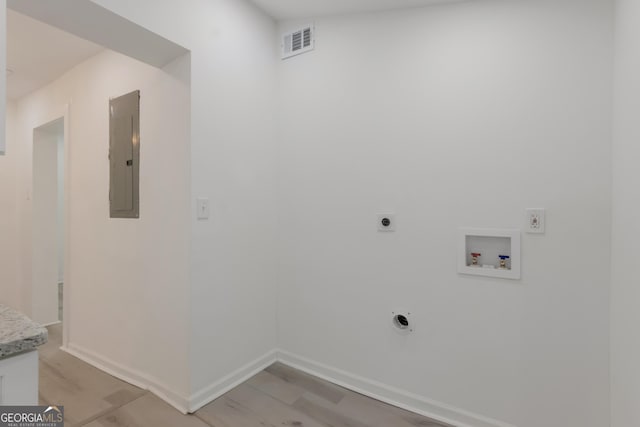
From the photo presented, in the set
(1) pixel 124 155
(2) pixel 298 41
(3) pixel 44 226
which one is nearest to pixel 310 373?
(1) pixel 124 155

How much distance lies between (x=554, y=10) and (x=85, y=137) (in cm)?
317

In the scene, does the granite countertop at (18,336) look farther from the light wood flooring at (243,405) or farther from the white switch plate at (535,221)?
the white switch plate at (535,221)

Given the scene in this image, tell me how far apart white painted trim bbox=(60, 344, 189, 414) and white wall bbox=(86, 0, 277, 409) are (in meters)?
0.13

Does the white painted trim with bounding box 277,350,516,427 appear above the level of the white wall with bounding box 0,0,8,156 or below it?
below

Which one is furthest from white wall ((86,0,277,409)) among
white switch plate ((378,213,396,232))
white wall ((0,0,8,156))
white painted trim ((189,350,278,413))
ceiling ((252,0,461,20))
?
white switch plate ((378,213,396,232))

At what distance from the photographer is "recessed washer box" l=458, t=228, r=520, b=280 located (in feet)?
4.98

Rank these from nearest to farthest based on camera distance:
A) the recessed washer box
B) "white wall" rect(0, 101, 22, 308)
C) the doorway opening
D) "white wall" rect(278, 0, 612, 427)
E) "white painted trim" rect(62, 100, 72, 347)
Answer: "white wall" rect(278, 0, 612, 427)
the recessed washer box
"white painted trim" rect(62, 100, 72, 347)
the doorway opening
"white wall" rect(0, 101, 22, 308)

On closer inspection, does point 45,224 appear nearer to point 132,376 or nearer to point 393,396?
point 132,376

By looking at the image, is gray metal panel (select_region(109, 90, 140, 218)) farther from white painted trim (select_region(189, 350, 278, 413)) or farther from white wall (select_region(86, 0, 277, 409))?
white painted trim (select_region(189, 350, 278, 413))

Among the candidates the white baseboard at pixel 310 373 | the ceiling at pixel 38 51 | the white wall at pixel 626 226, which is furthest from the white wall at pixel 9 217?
the white wall at pixel 626 226

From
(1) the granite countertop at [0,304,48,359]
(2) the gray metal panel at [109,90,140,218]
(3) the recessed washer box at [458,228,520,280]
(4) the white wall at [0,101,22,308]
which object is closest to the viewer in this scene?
(1) the granite countertop at [0,304,48,359]

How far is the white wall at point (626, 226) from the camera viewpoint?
1.07 m

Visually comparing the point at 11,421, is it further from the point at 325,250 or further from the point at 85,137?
the point at 85,137

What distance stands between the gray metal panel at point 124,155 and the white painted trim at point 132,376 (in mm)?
1059
